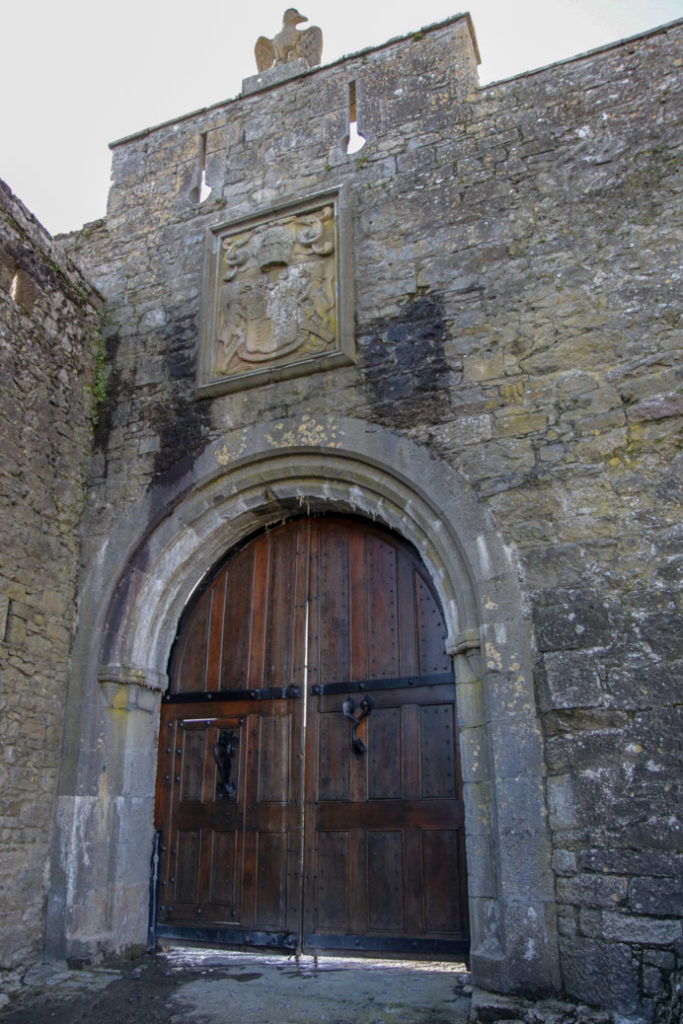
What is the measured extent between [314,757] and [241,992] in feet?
3.89

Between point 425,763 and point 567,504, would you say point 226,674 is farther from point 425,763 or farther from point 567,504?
point 567,504

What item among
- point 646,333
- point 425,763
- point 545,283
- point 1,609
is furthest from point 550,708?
point 1,609

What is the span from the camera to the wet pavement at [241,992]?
10.6 feet

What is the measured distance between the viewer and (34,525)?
4535 millimetres

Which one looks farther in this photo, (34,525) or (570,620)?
(34,525)

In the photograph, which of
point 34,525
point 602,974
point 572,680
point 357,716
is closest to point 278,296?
point 34,525

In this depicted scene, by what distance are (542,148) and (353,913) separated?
14.4 ft

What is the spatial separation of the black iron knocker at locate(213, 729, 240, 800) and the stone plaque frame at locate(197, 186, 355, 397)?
6.87ft

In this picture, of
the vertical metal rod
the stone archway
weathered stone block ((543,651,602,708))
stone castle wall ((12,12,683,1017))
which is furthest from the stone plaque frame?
weathered stone block ((543,651,602,708))

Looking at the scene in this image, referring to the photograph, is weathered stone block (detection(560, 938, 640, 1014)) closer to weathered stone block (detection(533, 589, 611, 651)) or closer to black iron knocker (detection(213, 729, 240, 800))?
weathered stone block (detection(533, 589, 611, 651))

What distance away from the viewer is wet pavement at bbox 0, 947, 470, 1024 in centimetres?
324

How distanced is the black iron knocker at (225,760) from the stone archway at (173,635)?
1.35ft

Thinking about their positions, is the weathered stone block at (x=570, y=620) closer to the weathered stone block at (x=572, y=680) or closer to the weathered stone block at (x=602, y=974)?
the weathered stone block at (x=572, y=680)

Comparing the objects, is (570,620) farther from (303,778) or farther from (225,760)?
(225,760)
